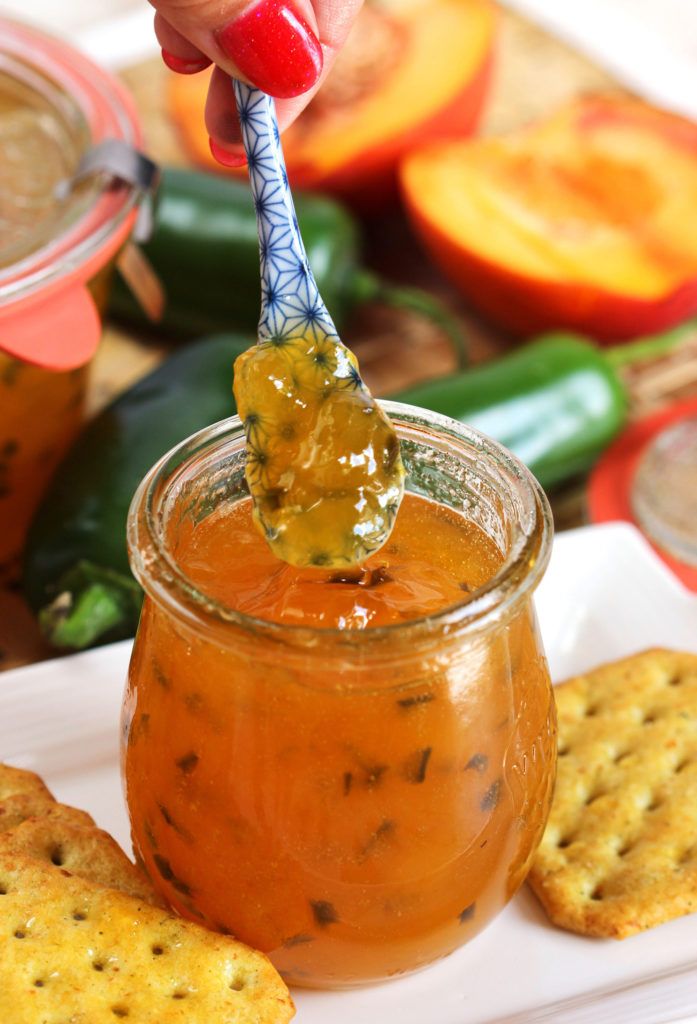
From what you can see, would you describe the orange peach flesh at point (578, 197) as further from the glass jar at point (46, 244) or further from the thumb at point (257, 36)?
the thumb at point (257, 36)

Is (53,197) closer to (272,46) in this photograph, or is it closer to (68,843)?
(272,46)

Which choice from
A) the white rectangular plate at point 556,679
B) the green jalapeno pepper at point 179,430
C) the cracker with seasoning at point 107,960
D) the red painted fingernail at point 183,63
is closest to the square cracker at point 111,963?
the cracker with seasoning at point 107,960

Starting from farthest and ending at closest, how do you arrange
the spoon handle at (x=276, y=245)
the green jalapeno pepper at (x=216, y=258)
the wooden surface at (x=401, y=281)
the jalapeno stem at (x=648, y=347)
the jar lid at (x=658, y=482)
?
1. the green jalapeno pepper at (x=216, y=258)
2. the jalapeno stem at (x=648, y=347)
3. the wooden surface at (x=401, y=281)
4. the jar lid at (x=658, y=482)
5. the spoon handle at (x=276, y=245)

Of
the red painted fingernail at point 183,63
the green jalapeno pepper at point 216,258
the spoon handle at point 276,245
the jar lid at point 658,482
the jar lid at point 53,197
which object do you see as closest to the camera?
the spoon handle at point 276,245

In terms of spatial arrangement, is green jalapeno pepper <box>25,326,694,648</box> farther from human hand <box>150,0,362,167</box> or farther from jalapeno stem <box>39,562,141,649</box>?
human hand <box>150,0,362,167</box>

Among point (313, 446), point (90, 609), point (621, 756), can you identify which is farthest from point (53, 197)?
point (621, 756)

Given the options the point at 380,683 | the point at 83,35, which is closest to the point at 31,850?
the point at 380,683

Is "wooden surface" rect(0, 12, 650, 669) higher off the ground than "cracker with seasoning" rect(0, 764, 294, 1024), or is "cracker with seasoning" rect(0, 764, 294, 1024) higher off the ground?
"cracker with seasoning" rect(0, 764, 294, 1024)

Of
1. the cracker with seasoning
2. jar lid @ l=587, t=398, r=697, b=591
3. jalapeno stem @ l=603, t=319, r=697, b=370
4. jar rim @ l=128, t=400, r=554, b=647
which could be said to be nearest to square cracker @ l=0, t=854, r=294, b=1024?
the cracker with seasoning
